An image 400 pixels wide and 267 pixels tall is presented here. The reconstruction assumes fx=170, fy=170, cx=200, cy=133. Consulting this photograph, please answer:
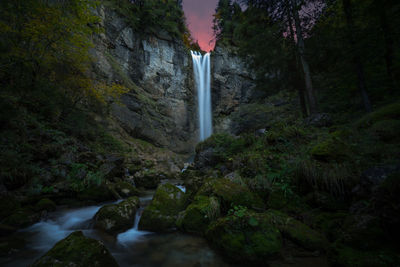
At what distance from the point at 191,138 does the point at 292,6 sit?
1972 centimetres

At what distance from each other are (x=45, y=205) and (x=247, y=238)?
5.71m

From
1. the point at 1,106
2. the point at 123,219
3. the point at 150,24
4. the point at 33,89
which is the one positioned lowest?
the point at 123,219

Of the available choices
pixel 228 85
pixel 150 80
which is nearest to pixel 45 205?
pixel 150 80

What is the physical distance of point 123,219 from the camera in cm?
426

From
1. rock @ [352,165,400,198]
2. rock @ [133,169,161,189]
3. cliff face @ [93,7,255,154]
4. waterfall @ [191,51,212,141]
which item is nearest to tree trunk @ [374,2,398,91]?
rock @ [352,165,400,198]

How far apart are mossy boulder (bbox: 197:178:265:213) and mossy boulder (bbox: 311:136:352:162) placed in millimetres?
1929

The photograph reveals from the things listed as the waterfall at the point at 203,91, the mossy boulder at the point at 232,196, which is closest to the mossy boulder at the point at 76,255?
the mossy boulder at the point at 232,196

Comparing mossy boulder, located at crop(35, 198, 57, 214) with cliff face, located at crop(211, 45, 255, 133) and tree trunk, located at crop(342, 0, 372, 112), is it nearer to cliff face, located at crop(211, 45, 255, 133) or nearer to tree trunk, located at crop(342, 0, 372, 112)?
tree trunk, located at crop(342, 0, 372, 112)

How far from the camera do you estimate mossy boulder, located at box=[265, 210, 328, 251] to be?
2.81 metres

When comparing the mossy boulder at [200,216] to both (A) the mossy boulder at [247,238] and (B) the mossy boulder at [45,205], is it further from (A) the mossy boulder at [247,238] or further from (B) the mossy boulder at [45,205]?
(B) the mossy boulder at [45,205]

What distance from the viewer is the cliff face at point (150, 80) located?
62.6 ft

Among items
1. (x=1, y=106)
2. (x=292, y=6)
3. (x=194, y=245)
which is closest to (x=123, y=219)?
(x=194, y=245)

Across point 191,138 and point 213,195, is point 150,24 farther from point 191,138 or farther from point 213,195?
point 213,195

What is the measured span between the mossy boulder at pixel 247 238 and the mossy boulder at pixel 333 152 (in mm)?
2421
